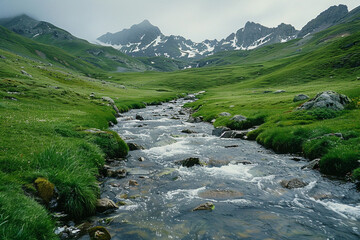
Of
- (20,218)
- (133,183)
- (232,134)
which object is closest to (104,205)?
Result: (133,183)

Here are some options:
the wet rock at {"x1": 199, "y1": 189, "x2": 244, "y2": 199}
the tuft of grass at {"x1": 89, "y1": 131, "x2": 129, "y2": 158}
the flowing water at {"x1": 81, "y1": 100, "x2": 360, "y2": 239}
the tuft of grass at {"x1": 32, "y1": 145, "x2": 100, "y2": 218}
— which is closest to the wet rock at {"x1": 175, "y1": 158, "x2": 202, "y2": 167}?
the flowing water at {"x1": 81, "y1": 100, "x2": 360, "y2": 239}

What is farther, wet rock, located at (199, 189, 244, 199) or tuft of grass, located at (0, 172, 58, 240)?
wet rock, located at (199, 189, 244, 199)

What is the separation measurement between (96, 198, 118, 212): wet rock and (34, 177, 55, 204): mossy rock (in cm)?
228

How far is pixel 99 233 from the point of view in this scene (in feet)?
29.4

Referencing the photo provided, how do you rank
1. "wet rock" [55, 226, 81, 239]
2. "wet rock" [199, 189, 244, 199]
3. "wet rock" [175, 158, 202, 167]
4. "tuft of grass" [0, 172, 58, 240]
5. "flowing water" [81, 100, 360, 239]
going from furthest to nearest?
"wet rock" [175, 158, 202, 167] → "wet rock" [199, 189, 244, 199] → "flowing water" [81, 100, 360, 239] → "wet rock" [55, 226, 81, 239] → "tuft of grass" [0, 172, 58, 240]

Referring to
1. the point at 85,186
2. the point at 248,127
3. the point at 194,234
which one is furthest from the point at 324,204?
→ the point at 248,127

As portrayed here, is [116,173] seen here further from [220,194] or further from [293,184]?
[293,184]

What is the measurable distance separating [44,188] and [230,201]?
9636mm

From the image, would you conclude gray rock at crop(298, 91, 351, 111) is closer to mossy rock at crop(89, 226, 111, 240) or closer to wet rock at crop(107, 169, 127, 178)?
wet rock at crop(107, 169, 127, 178)

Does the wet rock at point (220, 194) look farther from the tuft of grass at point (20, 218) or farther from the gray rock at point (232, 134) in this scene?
the gray rock at point (232, 134)

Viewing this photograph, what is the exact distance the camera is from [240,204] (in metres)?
12.6

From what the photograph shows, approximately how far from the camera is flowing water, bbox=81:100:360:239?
32.6ft

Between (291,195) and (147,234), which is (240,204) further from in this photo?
(147,234)

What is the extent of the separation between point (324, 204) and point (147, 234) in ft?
32.2
